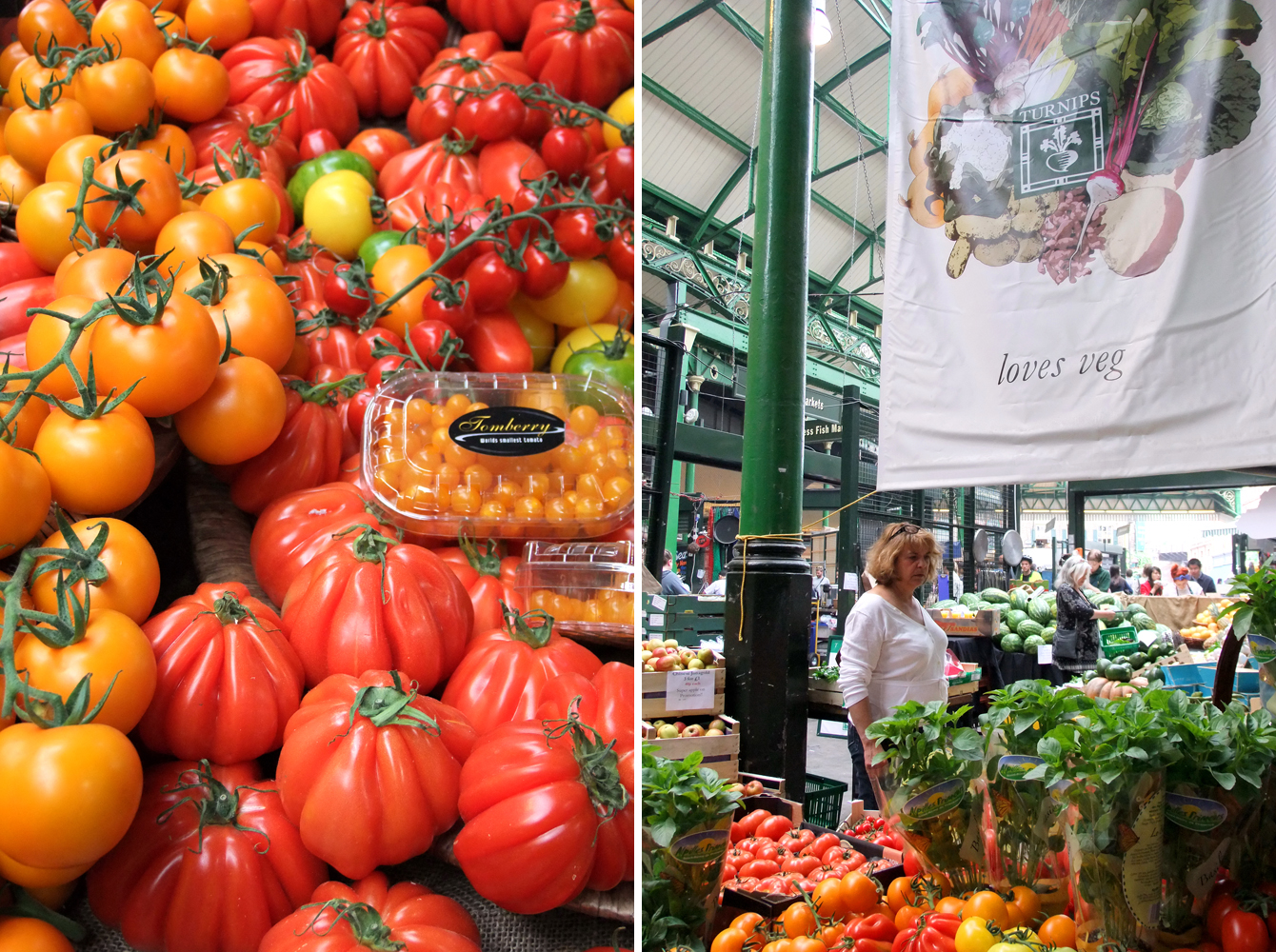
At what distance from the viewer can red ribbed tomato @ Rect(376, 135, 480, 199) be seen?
1752mm

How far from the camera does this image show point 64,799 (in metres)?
0.90

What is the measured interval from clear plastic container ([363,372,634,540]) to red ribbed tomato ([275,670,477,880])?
42 cm

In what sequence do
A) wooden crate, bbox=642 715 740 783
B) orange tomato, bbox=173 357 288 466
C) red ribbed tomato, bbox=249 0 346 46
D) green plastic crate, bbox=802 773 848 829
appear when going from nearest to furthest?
orange tomato, bbox=173 357 288 466 < red ribbed tomato, bbox=249 0 346 46 < wooden crate, bbox=642 715 740 783 < green plastic crate, bbox=802 773 848 829

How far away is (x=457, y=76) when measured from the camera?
185 centimetres

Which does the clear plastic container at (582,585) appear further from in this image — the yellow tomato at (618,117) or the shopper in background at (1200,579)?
the shopper in background at (1200,579)

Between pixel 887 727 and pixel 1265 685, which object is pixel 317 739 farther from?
pixel 1265 685

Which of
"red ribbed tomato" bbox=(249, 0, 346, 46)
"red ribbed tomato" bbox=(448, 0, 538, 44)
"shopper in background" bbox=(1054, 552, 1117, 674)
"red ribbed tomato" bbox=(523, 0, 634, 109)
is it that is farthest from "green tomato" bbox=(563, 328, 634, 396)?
"shopper in background" bbox=(1054, 552, 1117, 674)

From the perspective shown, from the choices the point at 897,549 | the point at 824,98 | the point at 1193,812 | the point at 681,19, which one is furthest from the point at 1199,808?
the point at 824,98

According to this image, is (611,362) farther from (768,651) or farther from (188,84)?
(768,651)

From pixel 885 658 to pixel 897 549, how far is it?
1.07ft

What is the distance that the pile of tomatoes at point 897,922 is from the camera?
4.48 ft

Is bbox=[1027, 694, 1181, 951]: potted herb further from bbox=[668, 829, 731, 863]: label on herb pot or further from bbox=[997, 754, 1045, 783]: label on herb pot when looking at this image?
bbox=[668, 829, 731, 863]: label on herb pot

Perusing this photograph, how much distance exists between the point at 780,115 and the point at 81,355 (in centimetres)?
274

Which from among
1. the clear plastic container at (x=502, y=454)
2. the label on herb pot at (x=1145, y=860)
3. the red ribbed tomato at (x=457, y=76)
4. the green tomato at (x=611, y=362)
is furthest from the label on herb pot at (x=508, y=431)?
the label on herb pot at (x=1145, y=860)
